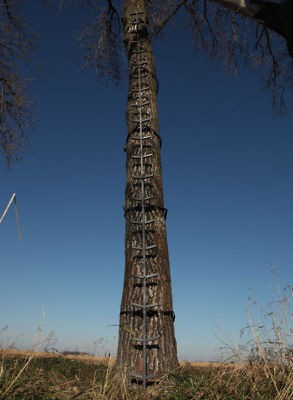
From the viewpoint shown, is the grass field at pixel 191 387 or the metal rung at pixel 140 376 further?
the metal rung at pixel 140 376

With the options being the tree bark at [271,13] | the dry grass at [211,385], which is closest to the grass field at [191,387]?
the dry grass at [211,385]

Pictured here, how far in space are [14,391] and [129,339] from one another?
45.7 inches

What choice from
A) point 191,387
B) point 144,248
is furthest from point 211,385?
point 144,248

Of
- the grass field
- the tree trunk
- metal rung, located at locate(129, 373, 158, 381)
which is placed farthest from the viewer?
the tree trunk

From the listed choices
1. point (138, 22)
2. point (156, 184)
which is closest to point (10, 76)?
point (138, 22)

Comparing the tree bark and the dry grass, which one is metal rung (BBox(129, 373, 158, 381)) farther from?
the tree bark

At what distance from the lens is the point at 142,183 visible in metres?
3.89

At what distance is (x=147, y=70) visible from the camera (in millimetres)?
4629

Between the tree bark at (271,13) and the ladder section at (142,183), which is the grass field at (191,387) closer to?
the ladder section at (142,183)

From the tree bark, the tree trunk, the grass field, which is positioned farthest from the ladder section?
the tree bark

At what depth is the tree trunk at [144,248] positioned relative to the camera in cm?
330

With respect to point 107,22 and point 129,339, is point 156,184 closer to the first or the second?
point 129,339

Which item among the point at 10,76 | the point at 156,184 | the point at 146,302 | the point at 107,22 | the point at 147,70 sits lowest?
the point at 146,302

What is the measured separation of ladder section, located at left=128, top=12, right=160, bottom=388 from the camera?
332 centimetres
